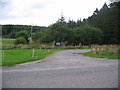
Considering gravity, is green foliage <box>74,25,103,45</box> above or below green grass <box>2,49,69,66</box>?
above

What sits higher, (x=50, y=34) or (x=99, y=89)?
(x=50, y=34)

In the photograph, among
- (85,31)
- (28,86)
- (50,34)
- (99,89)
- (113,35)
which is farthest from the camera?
(113,35)

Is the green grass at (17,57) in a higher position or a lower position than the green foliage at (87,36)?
lower

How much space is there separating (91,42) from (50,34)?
1294 cm

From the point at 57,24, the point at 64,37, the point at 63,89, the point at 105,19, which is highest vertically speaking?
the point at 105,19

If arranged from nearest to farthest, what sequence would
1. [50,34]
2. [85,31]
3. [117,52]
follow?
[117,52]
[50,34]
[85,31]

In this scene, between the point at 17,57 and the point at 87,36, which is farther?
the point at 87,36

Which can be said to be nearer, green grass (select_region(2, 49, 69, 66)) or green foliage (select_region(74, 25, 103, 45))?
green grass (select_region(2, 49, 69, 66))

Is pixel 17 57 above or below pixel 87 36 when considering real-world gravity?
below

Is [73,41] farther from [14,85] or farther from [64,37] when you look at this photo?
[14,85]

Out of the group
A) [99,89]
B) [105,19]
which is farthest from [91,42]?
[99,89]

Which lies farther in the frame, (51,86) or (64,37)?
(64,37)

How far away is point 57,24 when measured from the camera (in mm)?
34281

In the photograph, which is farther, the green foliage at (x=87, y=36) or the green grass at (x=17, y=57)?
the green foliage at (x=87, y=36)
